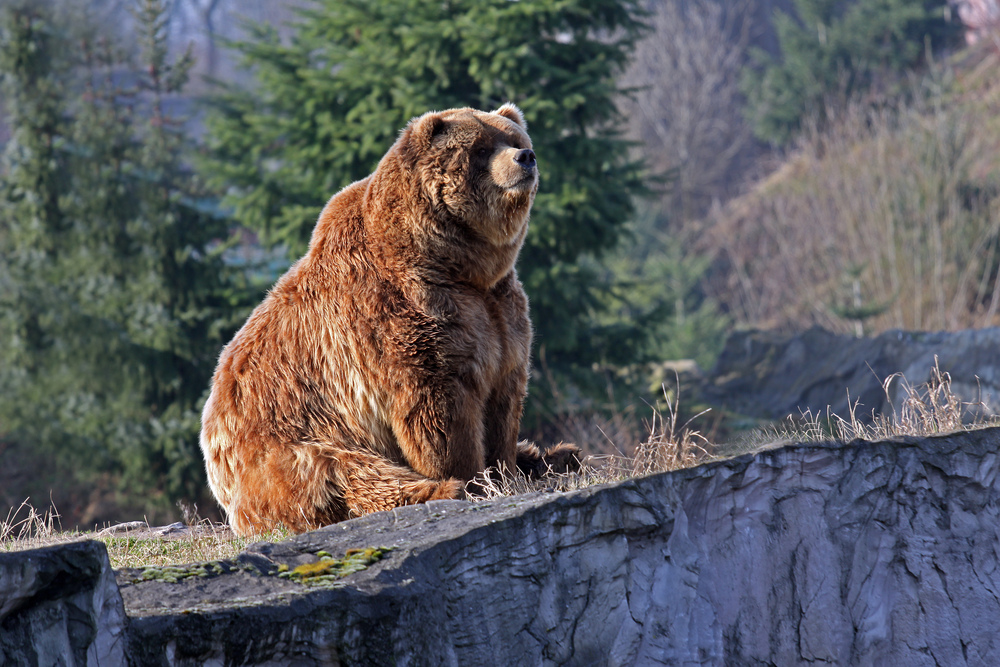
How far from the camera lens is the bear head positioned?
12.6 feet

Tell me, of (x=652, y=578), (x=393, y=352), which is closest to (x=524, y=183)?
(x=393, y=352)

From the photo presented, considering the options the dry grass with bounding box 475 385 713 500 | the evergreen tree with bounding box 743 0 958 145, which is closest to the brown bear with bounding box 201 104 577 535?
the dry grass with bounding box 475 385 713 500

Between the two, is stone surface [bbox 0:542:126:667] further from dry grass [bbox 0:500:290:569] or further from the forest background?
the forest background

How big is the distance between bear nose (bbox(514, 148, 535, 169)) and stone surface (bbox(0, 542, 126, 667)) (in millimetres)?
2183

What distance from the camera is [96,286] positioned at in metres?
12.0

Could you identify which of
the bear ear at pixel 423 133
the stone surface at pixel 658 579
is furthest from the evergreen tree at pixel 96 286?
the stone surface at pixel 658 579

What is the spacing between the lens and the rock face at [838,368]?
1052cm

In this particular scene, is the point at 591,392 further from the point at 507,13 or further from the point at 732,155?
the point at 732,155

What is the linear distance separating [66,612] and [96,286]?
1047 cm

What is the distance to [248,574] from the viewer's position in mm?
3016

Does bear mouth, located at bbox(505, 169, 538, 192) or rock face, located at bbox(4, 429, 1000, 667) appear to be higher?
bear mouth, located at bbox(505, 169, 538, 192)

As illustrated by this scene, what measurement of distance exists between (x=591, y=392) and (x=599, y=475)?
7399 mm

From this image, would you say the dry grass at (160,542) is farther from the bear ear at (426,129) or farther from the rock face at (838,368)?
the rock face at (838,368)

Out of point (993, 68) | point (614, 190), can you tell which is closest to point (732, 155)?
point (993, 68)
